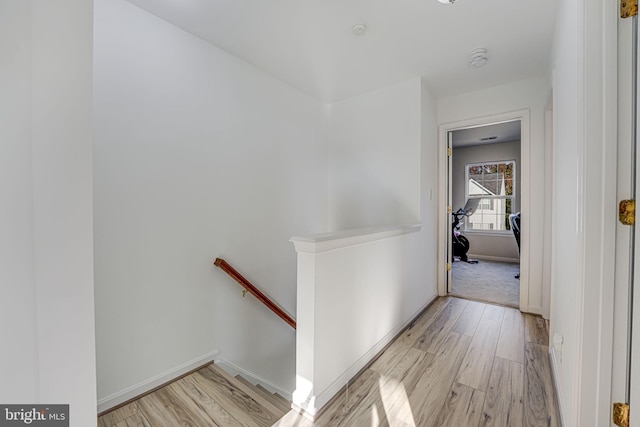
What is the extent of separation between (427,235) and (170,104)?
111 inches

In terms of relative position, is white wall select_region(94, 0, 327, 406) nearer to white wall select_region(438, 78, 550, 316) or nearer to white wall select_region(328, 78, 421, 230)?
white wall select_region(328, 78, 421, 230)

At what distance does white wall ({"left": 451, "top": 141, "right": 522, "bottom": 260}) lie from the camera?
5418mm

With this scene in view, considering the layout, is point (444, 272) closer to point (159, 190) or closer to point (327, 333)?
point (327, 333)

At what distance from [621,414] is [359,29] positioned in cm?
251

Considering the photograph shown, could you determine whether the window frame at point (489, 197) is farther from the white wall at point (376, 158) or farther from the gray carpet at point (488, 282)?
the white wall at point (376, 158)

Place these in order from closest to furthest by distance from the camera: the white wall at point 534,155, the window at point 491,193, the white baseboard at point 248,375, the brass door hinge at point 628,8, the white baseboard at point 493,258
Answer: the brass door hinge at point 628,8, the white baseboard at point 248,375, the white wall at point 534,155, the white baseboard at point 493,258, the window at point 491,193

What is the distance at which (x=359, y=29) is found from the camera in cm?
198

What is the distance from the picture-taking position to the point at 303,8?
1.78m

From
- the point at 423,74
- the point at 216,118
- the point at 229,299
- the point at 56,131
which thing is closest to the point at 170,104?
the point at 216,118

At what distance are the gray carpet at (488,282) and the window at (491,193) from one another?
0.95 meters

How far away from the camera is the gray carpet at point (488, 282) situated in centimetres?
329

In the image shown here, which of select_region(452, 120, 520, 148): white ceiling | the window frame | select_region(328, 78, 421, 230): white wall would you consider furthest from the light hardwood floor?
the window frame

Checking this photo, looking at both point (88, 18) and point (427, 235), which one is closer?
point (88, 18)

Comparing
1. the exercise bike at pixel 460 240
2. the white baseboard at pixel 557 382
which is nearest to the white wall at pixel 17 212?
the white baseboard at pixel 557 382
